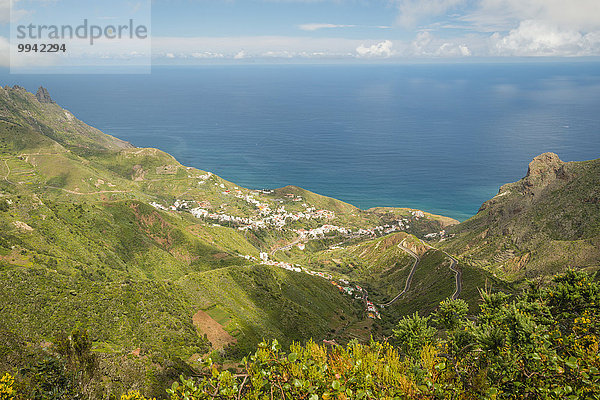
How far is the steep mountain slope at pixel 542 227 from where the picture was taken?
8075 centimetres

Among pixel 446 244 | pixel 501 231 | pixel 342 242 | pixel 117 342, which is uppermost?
pixel 117 342

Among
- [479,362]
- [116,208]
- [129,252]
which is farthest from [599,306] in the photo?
[116,208]

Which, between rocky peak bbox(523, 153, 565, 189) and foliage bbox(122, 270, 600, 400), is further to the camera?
rocky peak bbox(523, 153, 565, 189)

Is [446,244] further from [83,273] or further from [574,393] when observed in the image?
[574,393]

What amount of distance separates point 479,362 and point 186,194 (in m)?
182

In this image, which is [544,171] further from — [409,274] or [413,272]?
[409,274]

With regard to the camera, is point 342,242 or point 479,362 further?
point 342,242

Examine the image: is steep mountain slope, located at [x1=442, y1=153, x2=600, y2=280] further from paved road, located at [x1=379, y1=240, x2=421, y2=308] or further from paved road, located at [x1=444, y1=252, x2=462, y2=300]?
paved road, located at [x1=379, y1=240, x2=421, y2=308]

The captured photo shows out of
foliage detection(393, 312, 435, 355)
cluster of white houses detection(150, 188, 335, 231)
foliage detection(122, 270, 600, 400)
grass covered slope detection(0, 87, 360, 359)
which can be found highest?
foliage detection(122, 270, 600, 400)

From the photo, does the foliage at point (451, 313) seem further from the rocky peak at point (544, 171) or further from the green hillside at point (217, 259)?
the rocky peak at point (544, 171)

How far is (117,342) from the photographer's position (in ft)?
120

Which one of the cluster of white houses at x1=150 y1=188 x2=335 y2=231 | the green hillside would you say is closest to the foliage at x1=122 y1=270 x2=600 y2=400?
the green hillside

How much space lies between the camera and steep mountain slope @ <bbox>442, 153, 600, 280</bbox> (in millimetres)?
80750

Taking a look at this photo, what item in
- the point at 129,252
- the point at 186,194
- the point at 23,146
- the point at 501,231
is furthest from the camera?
the point at 186,194
